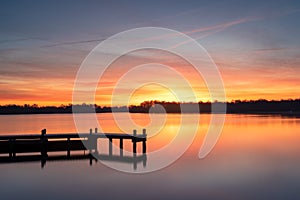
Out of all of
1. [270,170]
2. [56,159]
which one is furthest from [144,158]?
[270,170]

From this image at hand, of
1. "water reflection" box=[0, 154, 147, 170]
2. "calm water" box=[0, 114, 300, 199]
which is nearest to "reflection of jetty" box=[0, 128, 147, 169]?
"water reflection" box=[0, 154, 147, 170]

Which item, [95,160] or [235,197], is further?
[95,160]

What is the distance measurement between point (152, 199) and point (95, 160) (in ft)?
34.0

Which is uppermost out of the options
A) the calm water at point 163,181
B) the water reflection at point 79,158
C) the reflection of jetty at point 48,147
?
the reflection of jetty at point 48,147

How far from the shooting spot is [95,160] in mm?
24797

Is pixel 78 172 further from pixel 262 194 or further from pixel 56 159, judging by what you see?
pixel 262 194

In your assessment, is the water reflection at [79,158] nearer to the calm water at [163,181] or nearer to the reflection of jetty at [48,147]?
the reflection of jetty at [48,147]

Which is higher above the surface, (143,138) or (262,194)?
(143,138)

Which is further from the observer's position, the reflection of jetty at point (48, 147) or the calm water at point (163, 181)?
the reflection of jetty at point (48, 147)

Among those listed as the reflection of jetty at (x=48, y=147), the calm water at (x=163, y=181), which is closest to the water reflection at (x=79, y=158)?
the reflection of jetty at (x=48, y=147)

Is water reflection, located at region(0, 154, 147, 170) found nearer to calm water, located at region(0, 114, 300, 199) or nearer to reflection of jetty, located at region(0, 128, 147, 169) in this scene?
reflection of jetty, located at region(0, 128, 147, 169)

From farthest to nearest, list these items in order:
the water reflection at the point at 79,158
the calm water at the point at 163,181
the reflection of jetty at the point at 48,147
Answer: the reflection of jetty at the point at 48,147
the water reflection at the point at 79,158
the calm water at the point at 163,181

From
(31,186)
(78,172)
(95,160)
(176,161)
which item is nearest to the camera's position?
(31,186)

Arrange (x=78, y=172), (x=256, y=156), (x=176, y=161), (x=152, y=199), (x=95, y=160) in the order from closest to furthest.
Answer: (x=152, y=199) < (x=78, y=172) < (x=95, y=160) < (x=176, y=161) < (x=256, y=156)
